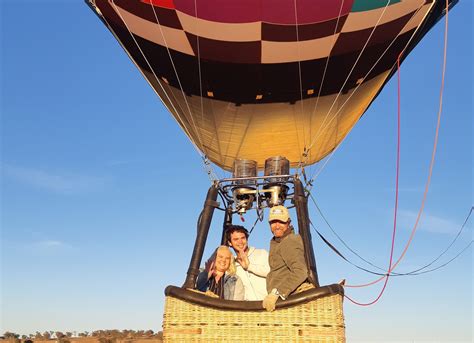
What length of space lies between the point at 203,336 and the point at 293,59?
3.47 meters

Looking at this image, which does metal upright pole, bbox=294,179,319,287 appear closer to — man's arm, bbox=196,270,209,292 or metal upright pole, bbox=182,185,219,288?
metal upright pole, bbox=182,185,219,288

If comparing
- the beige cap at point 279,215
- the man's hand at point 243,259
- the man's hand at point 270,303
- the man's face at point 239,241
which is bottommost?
the man's hand at point 270,303

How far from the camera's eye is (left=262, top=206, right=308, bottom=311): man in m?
3.67

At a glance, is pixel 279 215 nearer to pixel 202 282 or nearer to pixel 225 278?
→ pixel 225 278

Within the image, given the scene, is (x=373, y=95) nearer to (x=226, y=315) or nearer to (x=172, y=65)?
(x=172, y=65)

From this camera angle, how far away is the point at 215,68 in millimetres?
6016

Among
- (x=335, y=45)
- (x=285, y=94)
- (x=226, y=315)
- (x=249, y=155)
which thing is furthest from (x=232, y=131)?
(x=226, y=315)

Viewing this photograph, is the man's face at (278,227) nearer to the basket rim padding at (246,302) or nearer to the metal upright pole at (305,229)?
the metal upright pole at (305,229)

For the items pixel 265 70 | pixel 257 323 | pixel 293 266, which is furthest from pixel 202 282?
pixel 265 70

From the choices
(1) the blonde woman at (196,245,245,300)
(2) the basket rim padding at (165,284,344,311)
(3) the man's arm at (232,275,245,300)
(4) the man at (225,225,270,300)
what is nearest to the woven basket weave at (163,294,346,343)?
(2) the basket rim padding at (165,284,344,311)

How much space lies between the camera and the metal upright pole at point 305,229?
13.4 feet

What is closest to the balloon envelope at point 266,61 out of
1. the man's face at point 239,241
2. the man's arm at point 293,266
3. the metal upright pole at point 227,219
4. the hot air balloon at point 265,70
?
the hot air balloon at point 265,70

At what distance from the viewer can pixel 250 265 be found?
4.18 m

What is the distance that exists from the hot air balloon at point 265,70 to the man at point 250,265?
0.39m
